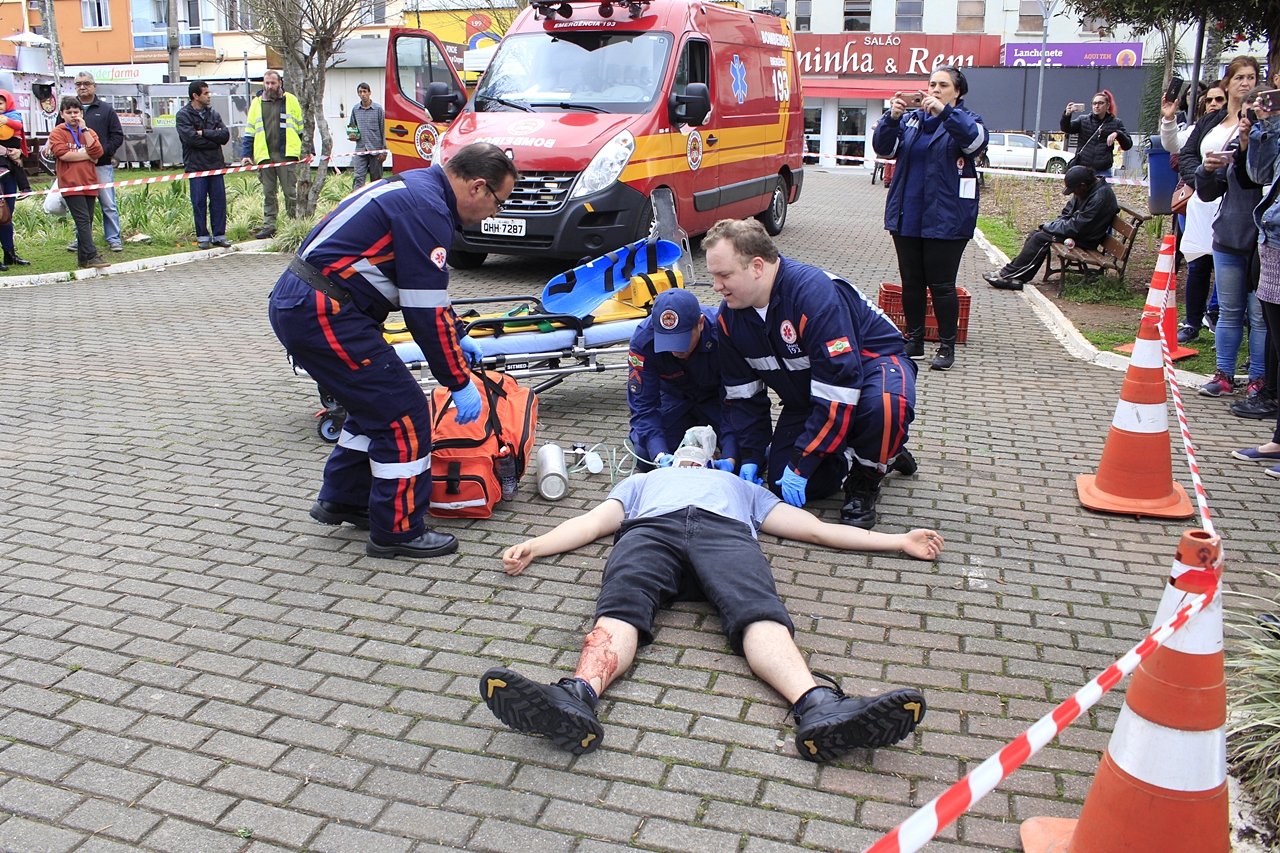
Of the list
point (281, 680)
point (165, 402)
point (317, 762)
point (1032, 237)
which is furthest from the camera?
point (1032, 237)

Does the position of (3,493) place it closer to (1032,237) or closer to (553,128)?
(553,128)

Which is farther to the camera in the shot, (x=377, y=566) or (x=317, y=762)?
(x=377, y=566)

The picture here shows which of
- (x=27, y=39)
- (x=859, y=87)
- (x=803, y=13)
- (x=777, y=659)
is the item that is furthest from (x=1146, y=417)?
(x=803, y=13)

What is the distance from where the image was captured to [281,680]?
10.9 ft

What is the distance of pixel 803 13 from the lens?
44.7m

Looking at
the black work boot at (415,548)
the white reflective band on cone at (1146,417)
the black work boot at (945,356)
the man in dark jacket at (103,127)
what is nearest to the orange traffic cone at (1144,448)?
the white reflective band on cone at (1146,417)

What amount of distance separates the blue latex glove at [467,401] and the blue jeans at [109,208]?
9979mm

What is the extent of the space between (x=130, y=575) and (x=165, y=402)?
2779 mm

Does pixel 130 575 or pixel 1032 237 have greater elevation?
pixel 1032 237

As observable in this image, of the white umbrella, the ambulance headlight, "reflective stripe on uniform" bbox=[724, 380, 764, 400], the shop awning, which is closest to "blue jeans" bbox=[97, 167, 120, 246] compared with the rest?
the ambulance headlight

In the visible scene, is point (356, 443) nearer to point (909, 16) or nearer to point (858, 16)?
point (909, 16)

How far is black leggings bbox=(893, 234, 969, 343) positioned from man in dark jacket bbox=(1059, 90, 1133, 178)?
5201 mm

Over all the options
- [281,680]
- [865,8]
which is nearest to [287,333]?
[281,680]

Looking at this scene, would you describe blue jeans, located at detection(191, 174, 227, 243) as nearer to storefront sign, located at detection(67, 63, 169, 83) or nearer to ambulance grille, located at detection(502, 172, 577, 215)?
ambulance grille, located at detection(502, 172, 577, 215)
